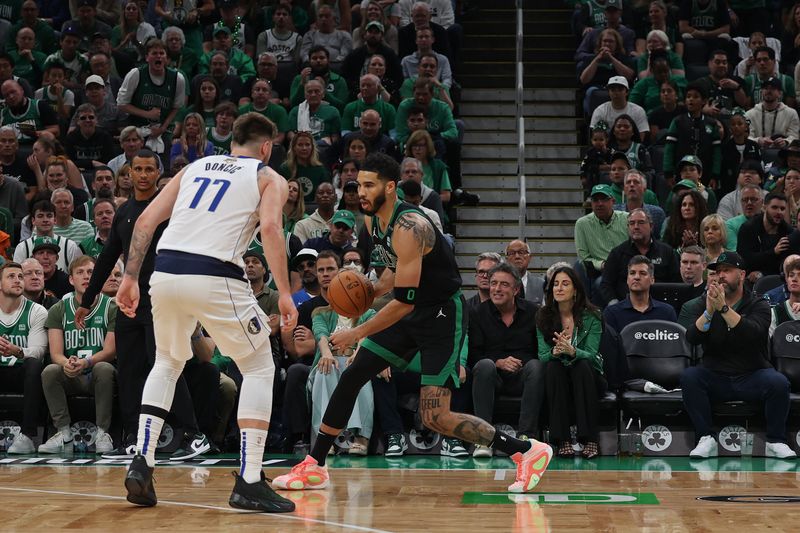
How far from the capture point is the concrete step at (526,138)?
52.6ft

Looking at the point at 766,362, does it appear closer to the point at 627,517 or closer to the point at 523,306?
the point at 523,306

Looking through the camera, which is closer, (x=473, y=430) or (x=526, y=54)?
(x=473, y=430)

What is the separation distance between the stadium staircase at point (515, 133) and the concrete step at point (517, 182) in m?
0.01

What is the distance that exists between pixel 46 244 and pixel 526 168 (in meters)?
6.47

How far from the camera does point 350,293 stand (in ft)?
23.9

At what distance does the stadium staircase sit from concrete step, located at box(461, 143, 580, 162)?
0.04 feet

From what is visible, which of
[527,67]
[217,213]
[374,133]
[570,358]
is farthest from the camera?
[527,67]

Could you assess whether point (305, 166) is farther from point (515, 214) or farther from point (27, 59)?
point (27, 59)

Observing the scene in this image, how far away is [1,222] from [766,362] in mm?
7712

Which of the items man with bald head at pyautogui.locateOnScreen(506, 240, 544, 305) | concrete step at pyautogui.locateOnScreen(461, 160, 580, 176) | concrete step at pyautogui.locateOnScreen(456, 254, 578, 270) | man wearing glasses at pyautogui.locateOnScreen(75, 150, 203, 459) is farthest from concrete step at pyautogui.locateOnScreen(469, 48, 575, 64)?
man wearing glasses at pyautogui.locateOnScreen(75, 150, 203, 459)

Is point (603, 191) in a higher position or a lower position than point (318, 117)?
lower

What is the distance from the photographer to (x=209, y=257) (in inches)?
261

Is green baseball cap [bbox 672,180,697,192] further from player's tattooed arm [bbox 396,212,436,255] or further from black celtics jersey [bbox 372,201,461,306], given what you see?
player's tattooed arm [bbox 396,212,436,255]

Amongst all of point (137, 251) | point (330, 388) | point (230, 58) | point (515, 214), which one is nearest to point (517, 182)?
point (515, 214)
